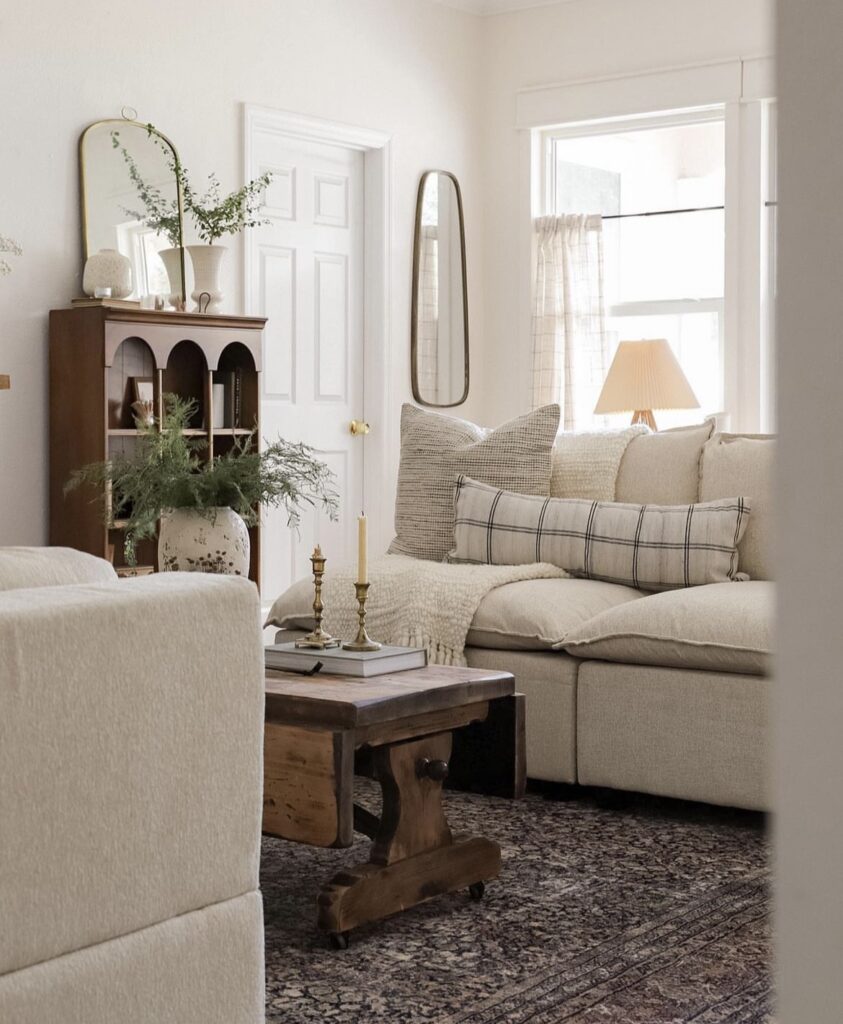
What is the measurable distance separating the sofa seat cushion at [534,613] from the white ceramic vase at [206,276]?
1.89 m

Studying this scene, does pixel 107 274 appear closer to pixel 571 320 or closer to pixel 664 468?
pixel 664 468

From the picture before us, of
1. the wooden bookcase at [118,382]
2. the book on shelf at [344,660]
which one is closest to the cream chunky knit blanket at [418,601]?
the book on shelf at [344,660]

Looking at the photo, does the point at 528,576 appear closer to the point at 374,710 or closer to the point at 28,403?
the point at 374,710

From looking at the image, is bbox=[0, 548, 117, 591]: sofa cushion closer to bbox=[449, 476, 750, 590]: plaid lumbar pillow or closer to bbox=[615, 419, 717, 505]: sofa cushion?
bbox=[449, 476, 750, 590]: plaid lumbar pillow

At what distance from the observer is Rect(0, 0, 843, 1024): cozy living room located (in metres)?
1.37

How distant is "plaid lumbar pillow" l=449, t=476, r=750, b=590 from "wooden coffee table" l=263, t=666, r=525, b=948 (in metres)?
1.07

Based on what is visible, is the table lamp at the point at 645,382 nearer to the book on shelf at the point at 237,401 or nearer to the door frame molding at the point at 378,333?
the door frame molding at the point at 378,333

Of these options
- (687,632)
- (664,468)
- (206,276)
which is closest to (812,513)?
(687,632)

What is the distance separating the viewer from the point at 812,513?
0.21 metres

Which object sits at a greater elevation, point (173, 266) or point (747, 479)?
point (173, 266)

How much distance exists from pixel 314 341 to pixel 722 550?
105 inches

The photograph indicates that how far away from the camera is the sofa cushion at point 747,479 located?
146 inches

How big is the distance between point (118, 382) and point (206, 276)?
1.82 feet

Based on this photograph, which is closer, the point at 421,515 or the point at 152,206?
the point at 421,515
